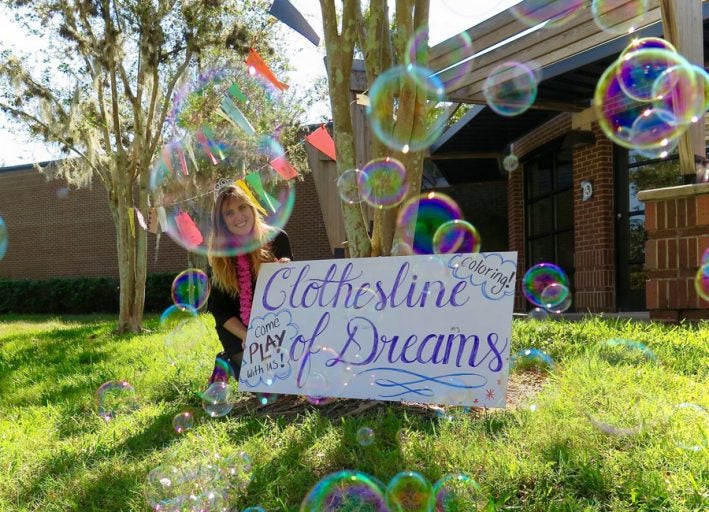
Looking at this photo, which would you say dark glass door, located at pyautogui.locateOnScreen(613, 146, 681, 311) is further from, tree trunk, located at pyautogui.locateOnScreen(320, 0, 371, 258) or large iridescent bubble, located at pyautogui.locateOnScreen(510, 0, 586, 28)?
tree trunk, located at pyautogui.locateOnScreen(320, 0, 371, 258)

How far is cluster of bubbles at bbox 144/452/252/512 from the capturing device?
224 cm

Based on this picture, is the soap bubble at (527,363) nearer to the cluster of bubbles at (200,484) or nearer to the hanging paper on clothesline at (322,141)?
the cluster of bubbles at (200,484)

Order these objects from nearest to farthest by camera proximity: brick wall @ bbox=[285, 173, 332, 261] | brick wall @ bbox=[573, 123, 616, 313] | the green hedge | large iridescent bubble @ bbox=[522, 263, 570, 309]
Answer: large iridescent bubble @ bbox=[522, 263, 570, 309] → brick wall @ bbox=[573, 123, 616, 313] → the green hedge → brick wall @ bbox=[285, 173, 332, 261]

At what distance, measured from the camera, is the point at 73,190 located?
21.7 m

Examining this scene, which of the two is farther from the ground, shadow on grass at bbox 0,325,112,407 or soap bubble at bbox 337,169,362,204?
soap bubble at bbox 337,169,362,204

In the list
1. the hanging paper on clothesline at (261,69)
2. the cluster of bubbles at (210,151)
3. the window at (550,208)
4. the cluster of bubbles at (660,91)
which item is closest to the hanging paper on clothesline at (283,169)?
the cluster of bubbles at (210,151)

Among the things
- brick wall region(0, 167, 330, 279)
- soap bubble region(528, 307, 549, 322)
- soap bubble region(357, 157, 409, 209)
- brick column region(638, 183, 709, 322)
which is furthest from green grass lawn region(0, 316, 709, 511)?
brick wall region(0, 167, 330, 279)

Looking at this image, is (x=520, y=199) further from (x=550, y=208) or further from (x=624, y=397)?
(x=624, y=397)

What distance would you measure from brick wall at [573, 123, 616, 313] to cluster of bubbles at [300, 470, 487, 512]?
6.21 meters

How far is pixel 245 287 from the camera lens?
3.79 metres

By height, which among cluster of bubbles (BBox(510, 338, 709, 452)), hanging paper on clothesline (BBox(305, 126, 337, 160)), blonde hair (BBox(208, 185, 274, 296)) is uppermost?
hanging paper on clothesline (BBox(305, 126, 337, 160))

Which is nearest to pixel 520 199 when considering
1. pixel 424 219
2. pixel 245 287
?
pixel 424 219

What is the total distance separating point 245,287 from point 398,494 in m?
1.95

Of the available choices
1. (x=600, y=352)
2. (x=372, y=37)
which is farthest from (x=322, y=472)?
(x=372, y=37)
